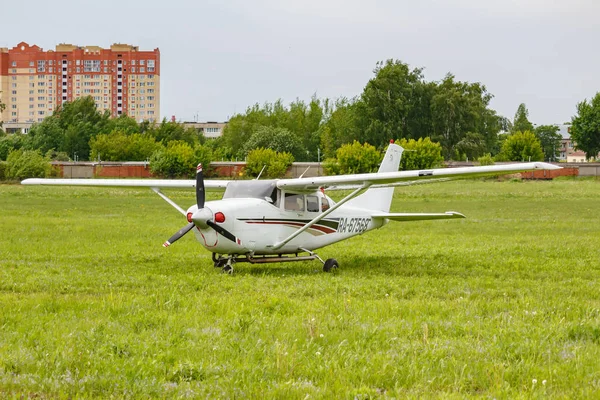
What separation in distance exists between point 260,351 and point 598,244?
15020 millimetres

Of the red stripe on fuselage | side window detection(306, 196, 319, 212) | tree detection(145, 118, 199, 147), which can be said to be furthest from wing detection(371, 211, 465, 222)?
tree detection(145, 118, 199, 147)

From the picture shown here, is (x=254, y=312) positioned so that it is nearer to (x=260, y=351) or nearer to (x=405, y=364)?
(x=260, y=351)

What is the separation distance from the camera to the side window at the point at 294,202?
16.1 meters

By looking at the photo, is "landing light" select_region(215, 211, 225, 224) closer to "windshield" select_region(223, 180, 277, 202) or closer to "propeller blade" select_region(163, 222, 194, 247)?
"propeller blade" select_region(163, 222, 194, 247)

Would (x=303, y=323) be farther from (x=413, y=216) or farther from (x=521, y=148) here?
(x=521, y=148)

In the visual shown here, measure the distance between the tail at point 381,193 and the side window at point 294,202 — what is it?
2214mm

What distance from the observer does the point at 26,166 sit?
227ft

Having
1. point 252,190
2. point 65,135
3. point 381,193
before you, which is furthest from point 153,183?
point 65,135

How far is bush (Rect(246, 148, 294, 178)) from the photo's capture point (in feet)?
274

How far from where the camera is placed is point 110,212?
3456cm

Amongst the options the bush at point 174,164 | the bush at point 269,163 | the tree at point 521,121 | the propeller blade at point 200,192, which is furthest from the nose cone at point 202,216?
the tree at point 521,121

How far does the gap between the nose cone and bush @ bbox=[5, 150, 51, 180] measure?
5834 centimetres

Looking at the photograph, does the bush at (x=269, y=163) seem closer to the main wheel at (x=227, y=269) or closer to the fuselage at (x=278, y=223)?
the fuselage at (x=278, y=223)

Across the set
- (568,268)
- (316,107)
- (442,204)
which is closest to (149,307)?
(568,268)
